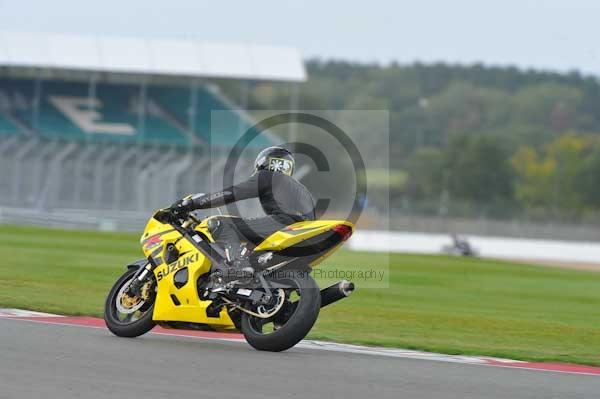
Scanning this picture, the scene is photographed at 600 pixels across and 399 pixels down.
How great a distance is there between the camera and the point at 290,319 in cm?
877

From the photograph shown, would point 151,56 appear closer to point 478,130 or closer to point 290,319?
point 290,319

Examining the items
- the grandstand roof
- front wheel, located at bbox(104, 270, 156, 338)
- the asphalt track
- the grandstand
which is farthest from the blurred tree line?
the asphalt track

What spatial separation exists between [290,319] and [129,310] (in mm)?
1700

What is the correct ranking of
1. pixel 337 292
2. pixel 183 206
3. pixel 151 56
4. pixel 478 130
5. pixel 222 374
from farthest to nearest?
pixel 478 130 → pixel 151 56 → pixel 183 206 → pixel 337 292 → pixel 222 374

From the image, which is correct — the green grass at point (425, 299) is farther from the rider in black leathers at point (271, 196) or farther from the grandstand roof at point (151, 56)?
the grandstand roof at point (151, 56)

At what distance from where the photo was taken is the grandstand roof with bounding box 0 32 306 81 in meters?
48.8

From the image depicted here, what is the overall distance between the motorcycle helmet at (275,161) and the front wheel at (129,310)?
4.73 ft

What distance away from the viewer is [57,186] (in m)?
43.4

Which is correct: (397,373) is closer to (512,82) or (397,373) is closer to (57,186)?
(57,186)

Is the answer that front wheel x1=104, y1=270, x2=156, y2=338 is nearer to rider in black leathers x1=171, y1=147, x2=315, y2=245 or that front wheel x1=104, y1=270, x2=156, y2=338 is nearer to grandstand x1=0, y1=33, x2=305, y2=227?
rider in black leathers x1=171, y1=147, x2=315, y2=245

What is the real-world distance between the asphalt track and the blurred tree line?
39.1 m

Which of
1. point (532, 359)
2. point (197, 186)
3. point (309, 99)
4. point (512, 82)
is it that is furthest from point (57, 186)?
point (512, 82)

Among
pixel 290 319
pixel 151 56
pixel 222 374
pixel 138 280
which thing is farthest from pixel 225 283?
pixel 151 56

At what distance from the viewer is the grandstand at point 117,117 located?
43719 mm
